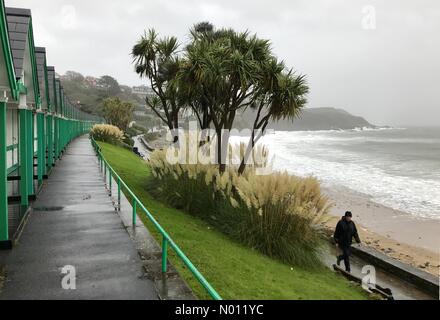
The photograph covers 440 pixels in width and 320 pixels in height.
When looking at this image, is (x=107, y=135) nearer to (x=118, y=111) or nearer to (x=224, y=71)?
(x=118, y=111)

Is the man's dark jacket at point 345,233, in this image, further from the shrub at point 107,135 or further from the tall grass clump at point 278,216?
the shrub at point 107,135

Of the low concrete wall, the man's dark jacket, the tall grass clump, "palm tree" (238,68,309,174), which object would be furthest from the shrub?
the man's dark jacket

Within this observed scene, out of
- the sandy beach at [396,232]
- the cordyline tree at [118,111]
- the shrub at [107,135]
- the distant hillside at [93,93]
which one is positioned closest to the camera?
the sandy beach at [396,232]

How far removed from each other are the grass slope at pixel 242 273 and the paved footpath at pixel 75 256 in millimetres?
847

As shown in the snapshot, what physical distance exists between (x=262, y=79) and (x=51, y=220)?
7114mm

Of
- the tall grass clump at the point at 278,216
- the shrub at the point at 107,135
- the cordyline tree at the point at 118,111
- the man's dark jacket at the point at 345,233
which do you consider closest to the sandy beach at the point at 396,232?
the man's dark jacket at the point at 345,233

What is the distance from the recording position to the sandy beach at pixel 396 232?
1373 centimetres

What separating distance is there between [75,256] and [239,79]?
7.51 metres

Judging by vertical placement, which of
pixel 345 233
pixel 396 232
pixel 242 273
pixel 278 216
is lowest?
pixel 396 232

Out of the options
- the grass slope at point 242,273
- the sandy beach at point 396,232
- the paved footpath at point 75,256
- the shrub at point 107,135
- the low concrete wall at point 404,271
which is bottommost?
the sandy beach at point 396,232

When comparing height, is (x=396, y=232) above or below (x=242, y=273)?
below

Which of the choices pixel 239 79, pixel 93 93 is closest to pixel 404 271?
pixel 239 79

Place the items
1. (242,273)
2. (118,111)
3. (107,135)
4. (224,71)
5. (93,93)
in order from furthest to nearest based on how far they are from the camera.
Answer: (93,93) < (118,111) < (107,135) < (224,71) < (242,273)

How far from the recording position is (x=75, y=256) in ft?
21.1
